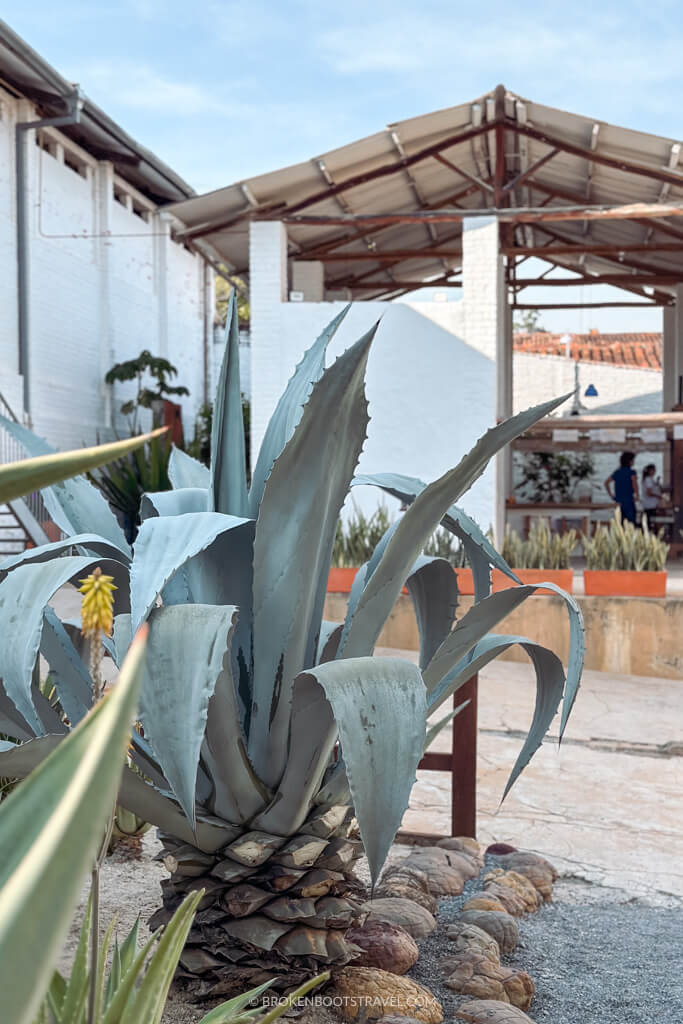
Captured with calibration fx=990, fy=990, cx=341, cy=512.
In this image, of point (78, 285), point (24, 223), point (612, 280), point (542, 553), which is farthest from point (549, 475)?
point (542, 553)

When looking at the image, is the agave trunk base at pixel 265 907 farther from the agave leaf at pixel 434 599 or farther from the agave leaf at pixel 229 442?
the agave leaf at pixel 229 442

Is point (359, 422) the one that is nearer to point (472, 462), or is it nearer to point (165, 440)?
point (472, 462)

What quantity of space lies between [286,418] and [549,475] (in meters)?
15.0

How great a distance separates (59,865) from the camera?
0.42 metres

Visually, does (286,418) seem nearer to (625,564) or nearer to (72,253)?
(625,564)

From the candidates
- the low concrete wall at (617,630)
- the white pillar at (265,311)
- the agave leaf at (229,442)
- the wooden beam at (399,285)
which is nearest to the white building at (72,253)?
the white pillar at (265,311)

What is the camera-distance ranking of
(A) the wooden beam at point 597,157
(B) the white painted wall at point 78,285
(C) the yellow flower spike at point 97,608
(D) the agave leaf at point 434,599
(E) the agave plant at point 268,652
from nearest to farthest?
(C) the yellow flower spike at point 97,608 < (E) the agave plant at point 268,652 < (D) the agave leaf at point 434,599 < (A) the wooden beam at point 597,157 < (B) the white painted wall at point 78,285

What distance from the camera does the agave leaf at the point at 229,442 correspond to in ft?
6.04

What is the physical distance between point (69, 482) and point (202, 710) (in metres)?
0.89

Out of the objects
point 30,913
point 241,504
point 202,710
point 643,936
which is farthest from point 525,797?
point 30,913

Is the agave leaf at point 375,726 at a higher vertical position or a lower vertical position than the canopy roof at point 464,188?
lower

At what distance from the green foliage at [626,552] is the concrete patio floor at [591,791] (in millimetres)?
1249

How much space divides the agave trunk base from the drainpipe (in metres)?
9.49

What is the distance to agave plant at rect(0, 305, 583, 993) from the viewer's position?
1.44 meters
